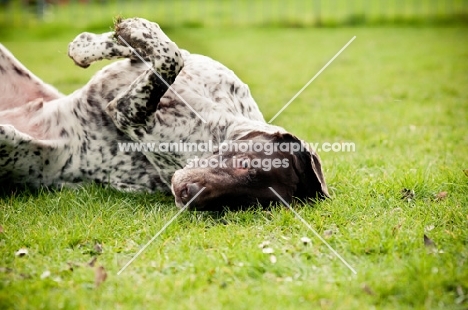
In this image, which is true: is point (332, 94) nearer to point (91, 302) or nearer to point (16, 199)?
point (16, 199)

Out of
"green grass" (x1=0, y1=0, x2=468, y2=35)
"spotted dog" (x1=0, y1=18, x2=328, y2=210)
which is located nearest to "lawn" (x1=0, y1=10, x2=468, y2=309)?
"spotted dog" (x1=0, y1=18, x2=328, y2=210)

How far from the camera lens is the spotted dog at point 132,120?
409 cm

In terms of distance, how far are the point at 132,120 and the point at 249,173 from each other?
1102mm

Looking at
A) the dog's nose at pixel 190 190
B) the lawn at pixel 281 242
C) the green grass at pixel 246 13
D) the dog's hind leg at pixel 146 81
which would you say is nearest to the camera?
the lawn at pixel 281 242

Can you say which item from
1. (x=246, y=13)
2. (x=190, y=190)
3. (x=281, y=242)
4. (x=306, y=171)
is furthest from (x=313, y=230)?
(x=246, y=13)

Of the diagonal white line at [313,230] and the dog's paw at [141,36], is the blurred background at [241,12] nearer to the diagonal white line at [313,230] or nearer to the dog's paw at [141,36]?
the dog's paw at [141,36]

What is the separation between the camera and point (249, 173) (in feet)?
11.6

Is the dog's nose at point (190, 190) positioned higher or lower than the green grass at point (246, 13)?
higher

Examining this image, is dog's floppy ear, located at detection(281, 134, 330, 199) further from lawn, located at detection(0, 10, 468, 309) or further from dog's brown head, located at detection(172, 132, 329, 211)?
lawn, located at detection(0, 10, 468, 309)

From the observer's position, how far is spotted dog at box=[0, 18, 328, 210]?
4.09 m

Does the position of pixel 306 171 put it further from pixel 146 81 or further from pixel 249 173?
pixel 146 81

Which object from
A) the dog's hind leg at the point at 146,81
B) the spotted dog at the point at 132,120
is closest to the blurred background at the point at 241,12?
the spotted dog at the point at 132,120

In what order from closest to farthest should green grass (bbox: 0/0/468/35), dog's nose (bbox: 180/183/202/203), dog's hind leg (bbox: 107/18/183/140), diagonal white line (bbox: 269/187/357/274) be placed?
diagonal white line (bbox: 269/187/357/274), dog's nose (bbox: 180/183/202/203), dog's hind leg (bbox: 107/18/183/140), green grass (bbox: 0/0/468/35)

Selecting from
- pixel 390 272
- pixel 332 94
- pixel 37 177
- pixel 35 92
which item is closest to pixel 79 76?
pixel 332 94
